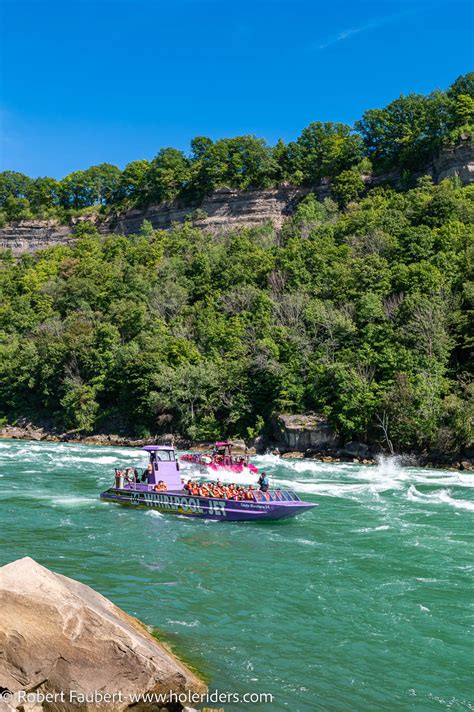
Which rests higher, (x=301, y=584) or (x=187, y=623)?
(x=187, y=623)

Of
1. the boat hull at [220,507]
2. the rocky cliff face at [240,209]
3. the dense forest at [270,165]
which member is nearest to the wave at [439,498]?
the boat hull at [220,507]

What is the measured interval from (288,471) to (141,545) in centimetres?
2363

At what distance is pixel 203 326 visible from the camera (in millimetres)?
78250

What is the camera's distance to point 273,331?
69938 mm

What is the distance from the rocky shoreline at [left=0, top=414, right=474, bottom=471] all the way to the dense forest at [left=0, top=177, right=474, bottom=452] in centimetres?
112

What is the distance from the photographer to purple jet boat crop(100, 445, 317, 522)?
28422mm

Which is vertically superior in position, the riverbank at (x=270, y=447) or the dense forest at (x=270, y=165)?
the dense forest at (x=270, y=165)

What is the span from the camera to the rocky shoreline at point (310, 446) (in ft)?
163

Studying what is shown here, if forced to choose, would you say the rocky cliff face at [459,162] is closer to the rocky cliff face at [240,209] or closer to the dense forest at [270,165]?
the dense forest at [270,165]

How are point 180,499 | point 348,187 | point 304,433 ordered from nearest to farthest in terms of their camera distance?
1. point 180,499
2. point 304,433
3. point 348,187

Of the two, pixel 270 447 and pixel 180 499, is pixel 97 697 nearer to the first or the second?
pixel 180 499

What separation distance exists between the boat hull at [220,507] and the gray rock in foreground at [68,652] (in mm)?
16892

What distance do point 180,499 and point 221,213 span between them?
9464cm

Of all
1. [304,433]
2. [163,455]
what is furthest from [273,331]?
[163,455]
